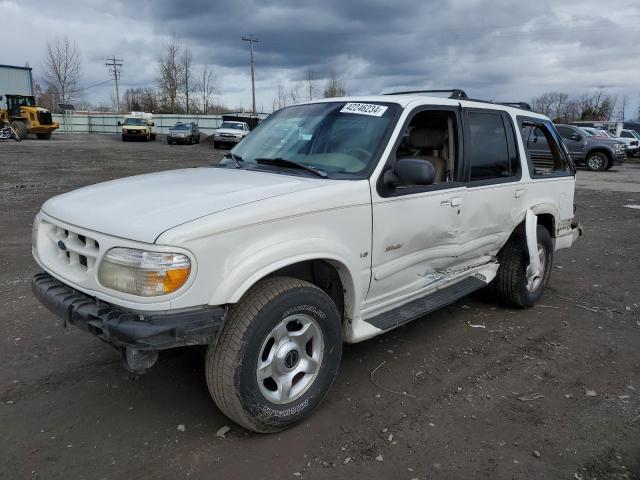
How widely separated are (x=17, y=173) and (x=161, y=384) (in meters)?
15.2

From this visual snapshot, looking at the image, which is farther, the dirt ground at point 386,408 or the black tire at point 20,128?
the black tire at point 20,128

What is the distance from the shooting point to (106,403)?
3.26m

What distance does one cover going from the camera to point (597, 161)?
23250mm

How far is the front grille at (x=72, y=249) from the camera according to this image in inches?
106

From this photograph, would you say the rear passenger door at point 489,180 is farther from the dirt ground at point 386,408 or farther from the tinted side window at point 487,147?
the dirt ground at point 386,408

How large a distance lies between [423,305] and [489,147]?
1.60m

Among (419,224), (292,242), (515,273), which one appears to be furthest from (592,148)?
(292,242)

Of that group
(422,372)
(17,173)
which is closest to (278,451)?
(422,372)

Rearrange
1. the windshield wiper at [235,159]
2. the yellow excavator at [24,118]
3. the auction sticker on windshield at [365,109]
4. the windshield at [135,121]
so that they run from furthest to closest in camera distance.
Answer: the windshield at [135,121] < the yellow excavator at [24,118] < the windshield wiper at [235,159] < the auction sticker on windshield at [365,109]

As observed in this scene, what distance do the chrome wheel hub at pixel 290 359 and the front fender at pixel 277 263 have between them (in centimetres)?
33

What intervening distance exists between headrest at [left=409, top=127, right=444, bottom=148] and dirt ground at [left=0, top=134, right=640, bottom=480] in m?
1.60

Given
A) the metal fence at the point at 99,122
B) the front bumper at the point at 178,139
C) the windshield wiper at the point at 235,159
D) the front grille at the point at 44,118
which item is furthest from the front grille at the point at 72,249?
the metal fence at the point at 99,122

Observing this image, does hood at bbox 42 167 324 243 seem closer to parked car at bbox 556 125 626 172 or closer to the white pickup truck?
the white pickup truck

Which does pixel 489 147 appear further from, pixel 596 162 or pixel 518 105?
pixel 596 162
